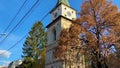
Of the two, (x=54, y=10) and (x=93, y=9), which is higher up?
(x=54, y=10)

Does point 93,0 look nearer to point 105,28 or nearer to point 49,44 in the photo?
point 105,28

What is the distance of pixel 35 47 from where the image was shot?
3722 centimetres

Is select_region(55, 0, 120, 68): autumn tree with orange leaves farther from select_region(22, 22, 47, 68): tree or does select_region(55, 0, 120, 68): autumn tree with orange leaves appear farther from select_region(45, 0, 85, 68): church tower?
select_region(22, 22, 47, 68): tree

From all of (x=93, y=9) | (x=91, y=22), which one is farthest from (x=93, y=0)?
(x=91, y=22)

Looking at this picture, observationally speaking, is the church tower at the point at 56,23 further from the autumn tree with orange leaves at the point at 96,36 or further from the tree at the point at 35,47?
the autumn tree with orange leaves at the point at 96,36

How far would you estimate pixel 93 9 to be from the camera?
806 inches

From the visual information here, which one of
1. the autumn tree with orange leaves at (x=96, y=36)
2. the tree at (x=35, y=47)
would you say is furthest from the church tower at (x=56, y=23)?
the autumn tree with orange leaves at (x=96, y=36)

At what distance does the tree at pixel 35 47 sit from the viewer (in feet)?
114

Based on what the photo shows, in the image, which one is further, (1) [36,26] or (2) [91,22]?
(1) [36,26]

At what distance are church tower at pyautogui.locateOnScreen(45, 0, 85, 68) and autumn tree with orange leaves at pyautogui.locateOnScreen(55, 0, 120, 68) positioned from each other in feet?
24.7

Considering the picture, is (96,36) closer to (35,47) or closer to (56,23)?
(56,23)

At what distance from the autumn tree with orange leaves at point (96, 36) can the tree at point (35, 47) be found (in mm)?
14212

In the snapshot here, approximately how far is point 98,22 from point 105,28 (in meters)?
0.92

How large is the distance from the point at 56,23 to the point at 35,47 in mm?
8763
